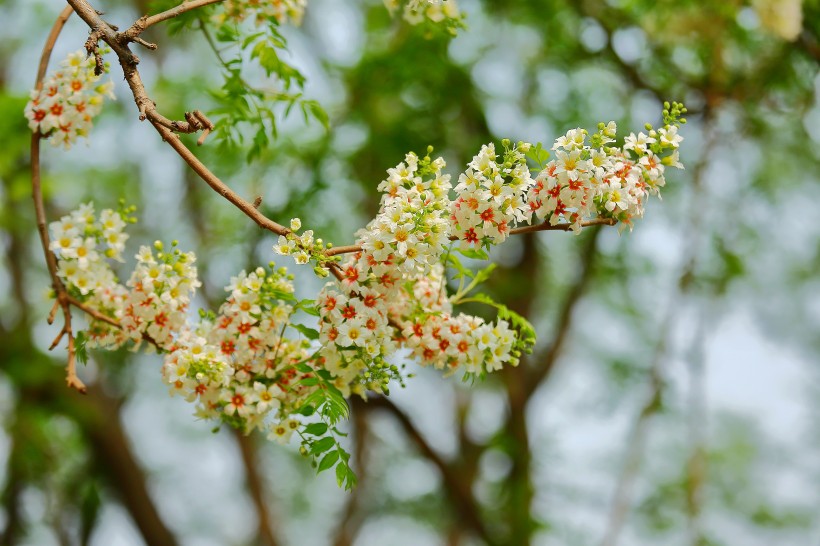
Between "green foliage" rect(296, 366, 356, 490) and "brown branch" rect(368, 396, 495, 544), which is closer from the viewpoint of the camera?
"green foliage" rect(296, 366, 356, 490)

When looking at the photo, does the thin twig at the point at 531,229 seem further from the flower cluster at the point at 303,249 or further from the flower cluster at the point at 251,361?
the flower cluster at the point at 251,361

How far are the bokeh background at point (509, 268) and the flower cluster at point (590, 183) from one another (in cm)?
160

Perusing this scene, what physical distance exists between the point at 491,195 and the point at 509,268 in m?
3.73

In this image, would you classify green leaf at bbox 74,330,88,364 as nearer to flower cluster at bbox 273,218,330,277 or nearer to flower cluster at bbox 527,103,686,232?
flower cluster at bbox 273,218,330,277

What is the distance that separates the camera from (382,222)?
1648 millimetres

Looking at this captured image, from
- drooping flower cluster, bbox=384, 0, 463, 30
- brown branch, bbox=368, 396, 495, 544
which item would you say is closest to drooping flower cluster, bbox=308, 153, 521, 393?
drooping flower cluster, bbox=384, 0, 463, 30

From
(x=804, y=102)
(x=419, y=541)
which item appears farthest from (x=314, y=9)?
(x=419, y=541)

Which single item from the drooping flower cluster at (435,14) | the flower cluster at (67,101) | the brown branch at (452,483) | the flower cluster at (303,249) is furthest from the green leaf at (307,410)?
the brown branch at (452,483)

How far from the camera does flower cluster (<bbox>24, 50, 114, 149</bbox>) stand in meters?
2.18

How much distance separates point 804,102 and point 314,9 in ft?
11.3

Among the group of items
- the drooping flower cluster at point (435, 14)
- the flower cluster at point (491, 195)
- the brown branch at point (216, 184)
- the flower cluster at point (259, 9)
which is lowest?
the brown branch at point (216, 184)

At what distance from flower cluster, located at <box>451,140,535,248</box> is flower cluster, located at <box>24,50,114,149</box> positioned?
0.99m

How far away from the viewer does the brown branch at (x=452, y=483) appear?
4859mm

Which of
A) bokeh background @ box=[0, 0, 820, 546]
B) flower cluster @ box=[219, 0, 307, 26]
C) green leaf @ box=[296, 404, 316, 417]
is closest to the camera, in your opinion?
green leaf @ box=[296, 404, 316, 417]
